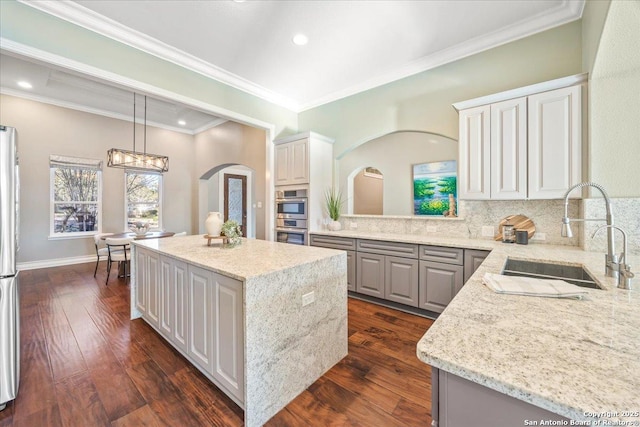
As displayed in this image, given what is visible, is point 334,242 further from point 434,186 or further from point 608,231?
point 608,231

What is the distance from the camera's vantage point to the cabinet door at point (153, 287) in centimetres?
241

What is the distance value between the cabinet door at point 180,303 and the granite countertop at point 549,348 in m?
1.82

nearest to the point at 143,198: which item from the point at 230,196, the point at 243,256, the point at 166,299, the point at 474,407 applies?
the point at 230,196

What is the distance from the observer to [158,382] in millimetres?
1883

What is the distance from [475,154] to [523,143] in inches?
15.4

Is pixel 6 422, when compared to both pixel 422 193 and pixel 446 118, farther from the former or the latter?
pixel 422 193

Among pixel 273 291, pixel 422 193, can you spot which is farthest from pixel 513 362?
pixel 422 193

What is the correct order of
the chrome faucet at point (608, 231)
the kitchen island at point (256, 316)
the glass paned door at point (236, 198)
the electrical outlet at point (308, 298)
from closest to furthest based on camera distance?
1. the chrome faucet at point (608, 231)
2. the kitchen island at point (256, 316)
3. the electrical outlet at point (308, 298)
4. the glass paned door at point (236, 198)

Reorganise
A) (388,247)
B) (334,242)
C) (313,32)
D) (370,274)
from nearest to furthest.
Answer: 1. (313,32)
2. (388,247)
3. (370,274)
4. (334,242)

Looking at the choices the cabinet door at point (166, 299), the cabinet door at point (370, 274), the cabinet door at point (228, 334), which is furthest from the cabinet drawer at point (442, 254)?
the cabinet door at point (166, 299)

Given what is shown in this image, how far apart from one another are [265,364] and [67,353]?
1961 mm

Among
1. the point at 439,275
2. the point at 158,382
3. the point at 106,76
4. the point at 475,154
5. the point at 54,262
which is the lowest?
the point at 158,382

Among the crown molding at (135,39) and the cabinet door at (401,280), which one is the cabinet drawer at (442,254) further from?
the crown molding at (135,39)

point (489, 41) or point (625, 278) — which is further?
point (489, 41)
